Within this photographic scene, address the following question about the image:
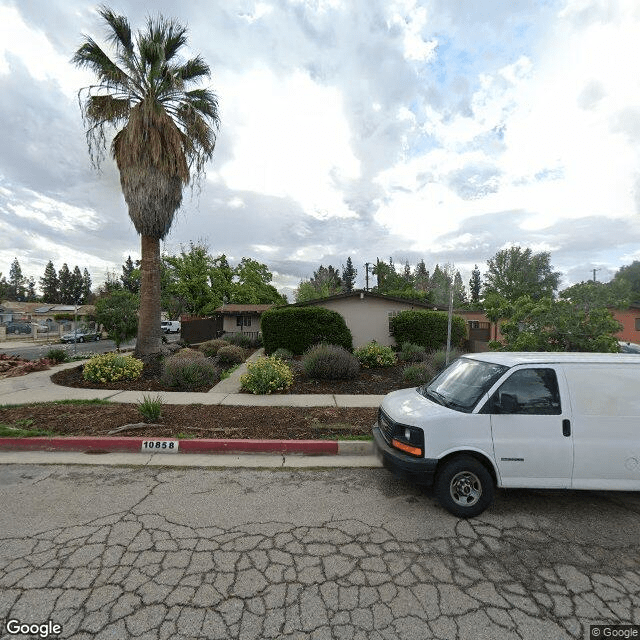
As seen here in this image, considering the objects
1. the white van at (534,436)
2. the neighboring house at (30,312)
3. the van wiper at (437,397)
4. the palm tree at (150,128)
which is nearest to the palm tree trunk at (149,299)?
the palm tree at (150,128)

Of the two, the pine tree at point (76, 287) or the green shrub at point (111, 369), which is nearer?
the green shrub at point (111, 369)

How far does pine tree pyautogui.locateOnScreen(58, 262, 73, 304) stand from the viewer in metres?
83.4

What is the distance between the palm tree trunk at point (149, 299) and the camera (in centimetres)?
1086

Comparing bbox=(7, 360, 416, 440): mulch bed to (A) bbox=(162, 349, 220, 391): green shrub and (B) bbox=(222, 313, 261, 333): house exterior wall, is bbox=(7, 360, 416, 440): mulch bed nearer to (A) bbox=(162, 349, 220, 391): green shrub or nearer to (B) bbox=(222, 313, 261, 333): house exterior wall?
(A) bbox=(162, 349, 220, 391): green shrub

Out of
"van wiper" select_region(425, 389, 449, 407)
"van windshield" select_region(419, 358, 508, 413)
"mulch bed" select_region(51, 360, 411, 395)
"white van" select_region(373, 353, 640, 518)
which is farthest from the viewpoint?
"mulch bed" select_region(51, 360, 411, 395)

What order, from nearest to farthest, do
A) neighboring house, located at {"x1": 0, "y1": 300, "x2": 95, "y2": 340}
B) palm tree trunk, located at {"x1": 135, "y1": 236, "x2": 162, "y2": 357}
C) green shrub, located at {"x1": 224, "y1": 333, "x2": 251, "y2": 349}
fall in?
palm tree trunk, located at {"x1": 135, "y1": 236, "x2": 162, "y2": 357} < green shrub, located at {"x1": 224, "y1": 333, "x2": 251, "y2": 349} < neighboring house, located at {"x1": 0, "y1": 300, "x2": 95, "y2": 340}

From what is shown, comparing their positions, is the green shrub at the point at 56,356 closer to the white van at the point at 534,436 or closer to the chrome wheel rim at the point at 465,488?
the white van at the point at 534,436

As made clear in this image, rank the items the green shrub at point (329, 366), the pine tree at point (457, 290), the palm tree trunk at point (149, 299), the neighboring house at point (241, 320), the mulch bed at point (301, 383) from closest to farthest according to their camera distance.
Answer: the pine tree at point (457, 290) → the mulch bed at point (301, 383) → the green shrub at point (329, 366) → the palm tree trunk at point (149, 299) → the neighboring house at point (241, 320)

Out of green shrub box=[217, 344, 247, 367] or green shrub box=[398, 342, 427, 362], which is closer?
green shrub box=[398, 342, 427, 362]

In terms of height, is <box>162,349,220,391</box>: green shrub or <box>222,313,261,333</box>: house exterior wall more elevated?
<box>222,313,261,333</box>: house exterior wall

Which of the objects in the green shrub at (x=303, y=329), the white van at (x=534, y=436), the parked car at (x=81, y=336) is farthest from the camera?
the parked car at (x=81, y=336)

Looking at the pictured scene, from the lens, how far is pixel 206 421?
6.18 metres

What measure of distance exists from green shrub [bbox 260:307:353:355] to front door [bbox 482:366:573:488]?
32.4ft

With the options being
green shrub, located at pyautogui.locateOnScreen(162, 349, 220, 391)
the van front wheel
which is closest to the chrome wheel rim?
the van front wheel
